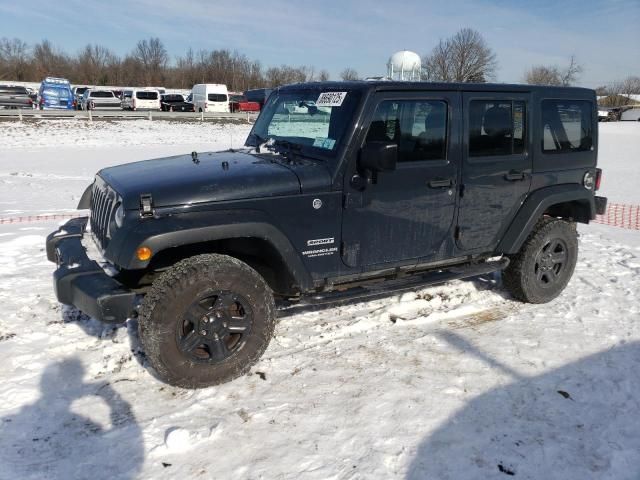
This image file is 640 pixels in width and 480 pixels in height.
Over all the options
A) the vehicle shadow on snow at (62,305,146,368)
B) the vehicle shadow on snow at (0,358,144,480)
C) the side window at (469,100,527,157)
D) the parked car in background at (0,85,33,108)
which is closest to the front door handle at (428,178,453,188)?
the side window at (469,100,527,157)

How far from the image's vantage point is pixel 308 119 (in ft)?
13.2

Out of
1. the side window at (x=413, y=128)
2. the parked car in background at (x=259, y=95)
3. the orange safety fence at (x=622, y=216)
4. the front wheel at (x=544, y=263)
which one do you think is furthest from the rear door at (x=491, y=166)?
the orange safety fence at (x=622, y=216)

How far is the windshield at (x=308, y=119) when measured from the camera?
3.69 m

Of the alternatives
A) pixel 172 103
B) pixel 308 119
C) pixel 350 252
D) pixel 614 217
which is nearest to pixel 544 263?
pixel 350 252

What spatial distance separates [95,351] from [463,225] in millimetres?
3024

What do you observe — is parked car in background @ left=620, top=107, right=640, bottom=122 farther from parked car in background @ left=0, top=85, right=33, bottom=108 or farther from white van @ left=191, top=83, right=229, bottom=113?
parked car in background @ left=0, top=85, right=33, bottom=108

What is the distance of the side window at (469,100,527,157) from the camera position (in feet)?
13.7

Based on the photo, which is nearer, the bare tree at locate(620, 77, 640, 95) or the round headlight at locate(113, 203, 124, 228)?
the round headlight at locate(113, 203, 124, 228)

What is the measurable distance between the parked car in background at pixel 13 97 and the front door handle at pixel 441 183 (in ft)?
106

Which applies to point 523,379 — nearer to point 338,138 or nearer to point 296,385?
point 296,385

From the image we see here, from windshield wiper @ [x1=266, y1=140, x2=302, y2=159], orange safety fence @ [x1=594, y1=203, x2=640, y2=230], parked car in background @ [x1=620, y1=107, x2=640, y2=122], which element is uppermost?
parked car in background @ [x1=620, y1=107, x2=640, y2=122]

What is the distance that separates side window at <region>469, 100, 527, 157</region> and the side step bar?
0.99 meters

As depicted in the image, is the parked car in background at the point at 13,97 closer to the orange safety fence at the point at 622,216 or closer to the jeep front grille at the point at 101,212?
the jeep front grille at the point at 101,212

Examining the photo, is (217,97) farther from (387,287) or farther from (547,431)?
(547,431)
